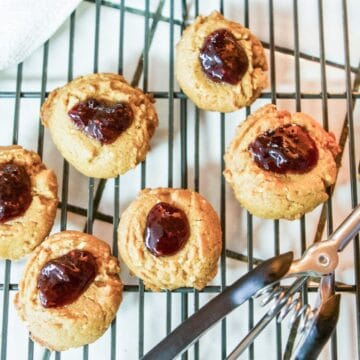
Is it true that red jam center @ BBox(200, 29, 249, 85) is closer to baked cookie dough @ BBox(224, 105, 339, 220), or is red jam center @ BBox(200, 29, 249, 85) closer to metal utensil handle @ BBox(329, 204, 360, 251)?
baked cookie dough @ BBox(224, 105, 339, 220)

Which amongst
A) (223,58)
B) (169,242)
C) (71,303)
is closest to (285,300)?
(169,242)

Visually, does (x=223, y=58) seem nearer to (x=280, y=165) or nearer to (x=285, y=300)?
(x=280, y=165)

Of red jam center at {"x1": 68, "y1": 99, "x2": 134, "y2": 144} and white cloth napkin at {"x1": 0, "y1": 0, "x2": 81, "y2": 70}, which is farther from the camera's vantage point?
white cloth napkin at {"x1": 0, "y1": 0, "x2": 81, "y2": 70}

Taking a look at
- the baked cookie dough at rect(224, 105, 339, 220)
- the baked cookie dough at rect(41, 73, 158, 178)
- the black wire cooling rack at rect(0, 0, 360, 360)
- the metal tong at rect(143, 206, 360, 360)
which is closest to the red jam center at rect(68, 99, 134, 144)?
the baked cookie dough at rect(41, 73, 158, 178)

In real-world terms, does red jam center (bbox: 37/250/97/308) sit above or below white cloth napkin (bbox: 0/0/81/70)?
below

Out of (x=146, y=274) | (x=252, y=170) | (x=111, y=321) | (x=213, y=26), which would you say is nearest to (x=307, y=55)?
(x=213, y=26)

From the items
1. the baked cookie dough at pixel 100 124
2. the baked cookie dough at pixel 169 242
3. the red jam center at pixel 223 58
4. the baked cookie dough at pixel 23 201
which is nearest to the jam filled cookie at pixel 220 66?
the red jam center at pixel 223 58

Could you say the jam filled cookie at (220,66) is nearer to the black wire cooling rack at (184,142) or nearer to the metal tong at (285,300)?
the black wire cooling rack at (184,142)
